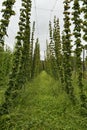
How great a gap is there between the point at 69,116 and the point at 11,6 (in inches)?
251

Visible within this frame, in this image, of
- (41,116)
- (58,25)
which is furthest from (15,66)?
(58,25)

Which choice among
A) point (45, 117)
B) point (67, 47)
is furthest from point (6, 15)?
point (67, 47)

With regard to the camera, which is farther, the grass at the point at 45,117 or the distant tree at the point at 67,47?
the distant tree at the point at 67,47

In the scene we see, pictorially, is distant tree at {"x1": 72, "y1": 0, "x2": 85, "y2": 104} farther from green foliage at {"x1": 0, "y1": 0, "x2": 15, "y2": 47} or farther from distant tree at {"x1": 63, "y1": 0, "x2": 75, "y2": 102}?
green foliage at {"x1": 0, "y1": 0, "x2": 15, "y2": 47}

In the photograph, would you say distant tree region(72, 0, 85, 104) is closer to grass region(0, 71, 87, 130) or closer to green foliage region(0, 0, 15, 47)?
grass region(0, 71, 87, 130)

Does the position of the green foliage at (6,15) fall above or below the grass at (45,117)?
above

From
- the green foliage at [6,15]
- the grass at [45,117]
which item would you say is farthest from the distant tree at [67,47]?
the green foliage at [6,15]

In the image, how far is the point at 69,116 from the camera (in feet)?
57.6

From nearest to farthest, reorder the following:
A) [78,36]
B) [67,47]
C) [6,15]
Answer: [6,15], [78,36], [67,47]

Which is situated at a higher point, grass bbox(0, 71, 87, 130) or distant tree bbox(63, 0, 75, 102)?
distant tree bbox(63, 0, 75, 102)

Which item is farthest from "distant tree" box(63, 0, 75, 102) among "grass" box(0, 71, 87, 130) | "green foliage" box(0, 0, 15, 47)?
"green foliage" box(0, 0, 15, 47)

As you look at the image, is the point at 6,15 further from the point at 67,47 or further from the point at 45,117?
the point at 67,47

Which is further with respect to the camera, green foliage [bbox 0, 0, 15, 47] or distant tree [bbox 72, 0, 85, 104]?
distant tree [bbox 72, 0, 85, 104]

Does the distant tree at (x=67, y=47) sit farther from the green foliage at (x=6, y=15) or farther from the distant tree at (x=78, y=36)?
the green foliage at (x=6, y=15)
